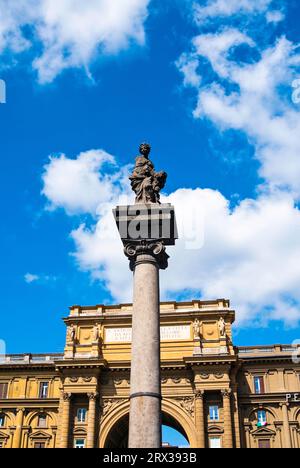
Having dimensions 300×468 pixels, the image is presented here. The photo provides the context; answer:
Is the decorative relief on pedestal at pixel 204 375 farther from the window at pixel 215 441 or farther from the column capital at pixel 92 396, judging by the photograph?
the column capital at pixel 92 396

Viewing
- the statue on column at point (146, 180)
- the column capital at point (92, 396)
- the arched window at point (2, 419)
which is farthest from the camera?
the arched window at point (2, 419)

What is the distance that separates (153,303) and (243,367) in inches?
1513

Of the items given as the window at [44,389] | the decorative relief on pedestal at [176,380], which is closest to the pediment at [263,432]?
the decorative relief on pedestal at [176,380]

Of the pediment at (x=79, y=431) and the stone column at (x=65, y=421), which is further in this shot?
the pediment at (x=79, y=431)

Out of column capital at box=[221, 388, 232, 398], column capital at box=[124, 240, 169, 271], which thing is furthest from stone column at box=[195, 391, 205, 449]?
column capital at box=[124, 240, 169, 271]

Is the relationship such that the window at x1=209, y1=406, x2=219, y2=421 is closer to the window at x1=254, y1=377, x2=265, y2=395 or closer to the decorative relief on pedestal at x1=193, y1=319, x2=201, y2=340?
the window at x1=254, y1=377, x2=265, y2=395

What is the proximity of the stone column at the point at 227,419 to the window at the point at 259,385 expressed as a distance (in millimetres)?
4016

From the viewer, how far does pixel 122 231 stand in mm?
17109

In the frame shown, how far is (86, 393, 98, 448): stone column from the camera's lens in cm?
4828

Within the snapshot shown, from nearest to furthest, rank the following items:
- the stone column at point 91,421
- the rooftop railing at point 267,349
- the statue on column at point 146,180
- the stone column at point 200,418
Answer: the statue on column at point 146,180 → the stone column at point 200,418 → the stone column at point 91,421 → the rooftop railing at point 267,349

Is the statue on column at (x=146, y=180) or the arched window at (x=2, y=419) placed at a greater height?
the arched window at (x=2, y=419)

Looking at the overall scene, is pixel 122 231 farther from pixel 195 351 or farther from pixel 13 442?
pixel 13 442

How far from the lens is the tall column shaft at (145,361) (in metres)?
14.3

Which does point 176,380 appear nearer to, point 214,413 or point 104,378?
point 214,413
